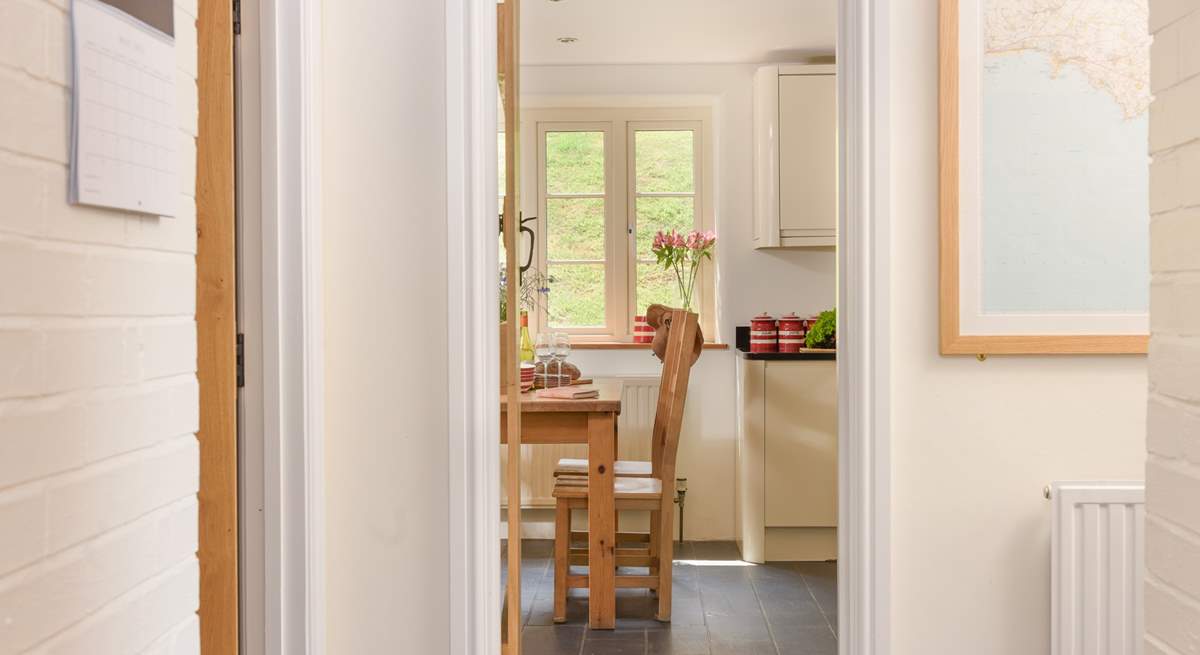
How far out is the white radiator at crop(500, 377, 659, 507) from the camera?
4668 millimetres

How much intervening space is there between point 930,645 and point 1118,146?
109cm

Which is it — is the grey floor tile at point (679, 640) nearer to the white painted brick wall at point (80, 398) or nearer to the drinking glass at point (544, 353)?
the drinking glass at point (544, 353)

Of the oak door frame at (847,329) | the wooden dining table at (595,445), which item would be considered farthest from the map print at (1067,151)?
the wooden dining table at (595,445)

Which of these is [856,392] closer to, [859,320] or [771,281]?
[859,320]

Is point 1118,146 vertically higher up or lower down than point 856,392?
higher up

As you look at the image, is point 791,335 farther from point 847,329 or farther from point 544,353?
point 847,329

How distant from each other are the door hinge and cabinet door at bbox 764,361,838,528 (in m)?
2.86

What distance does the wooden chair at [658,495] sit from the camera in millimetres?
3480

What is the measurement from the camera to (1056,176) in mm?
1891

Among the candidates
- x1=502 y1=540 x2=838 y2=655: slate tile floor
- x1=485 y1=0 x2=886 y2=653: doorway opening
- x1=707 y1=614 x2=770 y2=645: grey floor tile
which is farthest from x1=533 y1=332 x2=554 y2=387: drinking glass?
x1=707 y1=614 x2=770 y2=645: grey floor tile

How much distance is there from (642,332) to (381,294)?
2.98m

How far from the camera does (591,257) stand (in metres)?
4.91

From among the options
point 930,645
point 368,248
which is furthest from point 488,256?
point 930,645

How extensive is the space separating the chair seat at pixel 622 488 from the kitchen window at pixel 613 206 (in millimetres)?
1353
